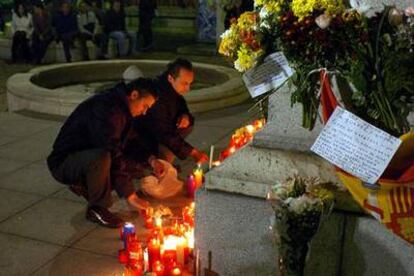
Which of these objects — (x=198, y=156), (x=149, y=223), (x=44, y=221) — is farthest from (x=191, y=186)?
(x=44, y=221)

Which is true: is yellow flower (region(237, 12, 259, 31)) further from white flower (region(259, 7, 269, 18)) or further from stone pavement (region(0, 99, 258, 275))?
stone pavement (region(0, 99, 258, 275))

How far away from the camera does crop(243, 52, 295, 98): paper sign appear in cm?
332

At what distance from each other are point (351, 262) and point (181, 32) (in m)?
19.6

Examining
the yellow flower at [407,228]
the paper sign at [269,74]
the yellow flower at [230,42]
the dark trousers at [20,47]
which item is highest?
the yellow flower at [230,42]

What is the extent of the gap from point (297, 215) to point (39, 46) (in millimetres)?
12518

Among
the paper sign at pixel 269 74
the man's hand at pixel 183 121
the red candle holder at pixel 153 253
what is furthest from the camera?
the man's hand at pixel 183 121

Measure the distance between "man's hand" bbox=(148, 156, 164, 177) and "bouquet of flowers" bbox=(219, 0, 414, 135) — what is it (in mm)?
2064

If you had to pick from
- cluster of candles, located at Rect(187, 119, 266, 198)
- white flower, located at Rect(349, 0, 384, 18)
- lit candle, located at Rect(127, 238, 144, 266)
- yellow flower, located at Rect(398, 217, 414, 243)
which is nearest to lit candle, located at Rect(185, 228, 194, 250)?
lit candle, located at Rect(127, 238, 144, 266)

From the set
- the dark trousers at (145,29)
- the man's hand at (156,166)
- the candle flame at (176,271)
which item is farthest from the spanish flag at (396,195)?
the dark trousers at (145,29)

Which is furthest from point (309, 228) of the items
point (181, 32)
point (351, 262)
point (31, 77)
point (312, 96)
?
point (181, 32)

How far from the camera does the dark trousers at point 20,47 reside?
14.0m

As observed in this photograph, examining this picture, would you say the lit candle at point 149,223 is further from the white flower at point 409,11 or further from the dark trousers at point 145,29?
the dark trousers at point 145,29

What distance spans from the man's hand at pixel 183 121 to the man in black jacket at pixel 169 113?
172 millimetres

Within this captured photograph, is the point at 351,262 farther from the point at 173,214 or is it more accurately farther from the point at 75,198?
the point at 75,198
